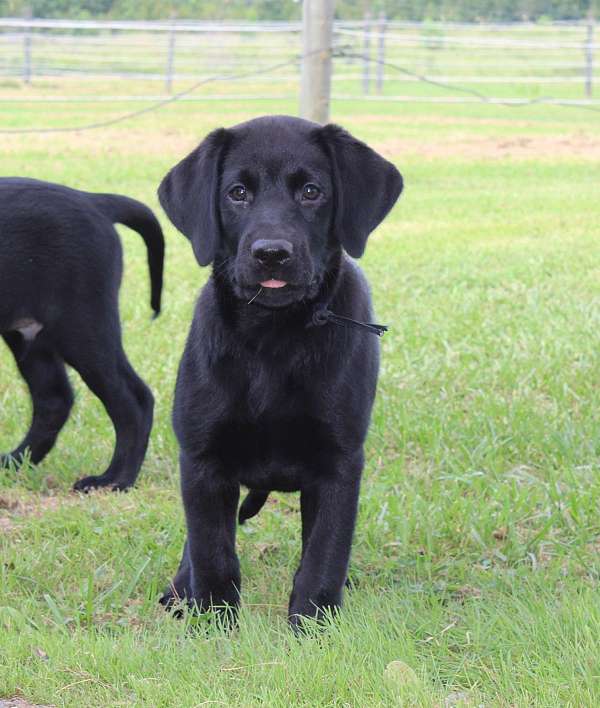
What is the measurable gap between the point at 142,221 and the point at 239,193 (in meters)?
1.52

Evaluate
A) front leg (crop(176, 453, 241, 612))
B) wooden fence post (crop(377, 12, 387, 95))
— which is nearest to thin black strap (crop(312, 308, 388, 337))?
front leg (crop(176, 453, 241, 612))

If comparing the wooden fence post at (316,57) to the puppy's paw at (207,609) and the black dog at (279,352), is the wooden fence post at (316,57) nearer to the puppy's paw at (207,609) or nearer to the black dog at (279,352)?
the black dog at (279,352)

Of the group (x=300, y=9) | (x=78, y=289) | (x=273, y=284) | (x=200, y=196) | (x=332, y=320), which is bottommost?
(x=300, y=9)

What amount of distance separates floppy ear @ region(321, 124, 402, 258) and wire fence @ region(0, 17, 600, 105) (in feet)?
67.2

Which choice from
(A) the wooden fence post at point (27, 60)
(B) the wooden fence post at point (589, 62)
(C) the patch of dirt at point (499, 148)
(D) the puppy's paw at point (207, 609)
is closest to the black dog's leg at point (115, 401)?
(D) the puppy's paw at point (207, 609)

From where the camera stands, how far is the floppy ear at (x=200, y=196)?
308 cm

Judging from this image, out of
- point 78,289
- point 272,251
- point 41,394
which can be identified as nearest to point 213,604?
point 272,251

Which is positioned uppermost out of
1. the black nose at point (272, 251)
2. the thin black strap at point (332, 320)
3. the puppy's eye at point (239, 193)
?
the puppy's eye at point (239, 193)

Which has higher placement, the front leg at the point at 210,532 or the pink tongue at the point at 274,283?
the pink tongue at the point at 274,283

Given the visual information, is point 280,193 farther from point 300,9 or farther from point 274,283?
point 300,9

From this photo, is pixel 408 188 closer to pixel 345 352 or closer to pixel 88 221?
pixel 88 221

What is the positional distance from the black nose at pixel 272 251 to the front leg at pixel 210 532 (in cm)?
58

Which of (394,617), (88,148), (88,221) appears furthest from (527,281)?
(88,148)

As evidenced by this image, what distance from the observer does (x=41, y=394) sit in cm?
468
